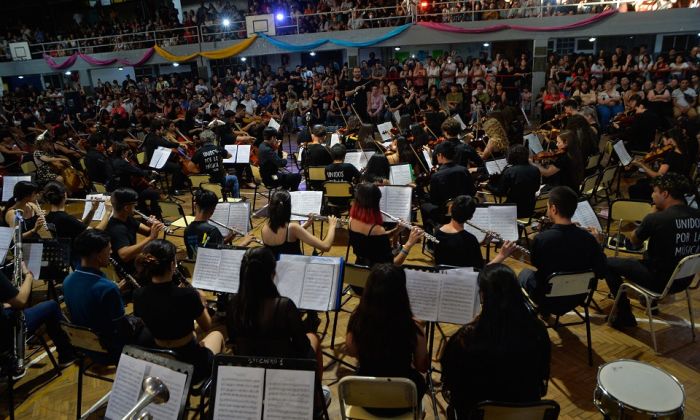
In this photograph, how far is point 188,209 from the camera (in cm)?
848

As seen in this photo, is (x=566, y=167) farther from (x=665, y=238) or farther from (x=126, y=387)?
(x=126, y=387)

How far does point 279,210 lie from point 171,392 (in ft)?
6.79

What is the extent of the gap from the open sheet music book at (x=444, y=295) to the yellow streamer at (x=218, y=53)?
14.0m

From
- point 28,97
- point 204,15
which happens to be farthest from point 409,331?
point 28,97

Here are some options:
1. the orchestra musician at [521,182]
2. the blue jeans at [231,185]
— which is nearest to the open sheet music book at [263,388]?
the orchestra musician at [521,182]

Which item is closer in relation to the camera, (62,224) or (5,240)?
(5,240)

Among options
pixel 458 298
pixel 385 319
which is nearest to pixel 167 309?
pixel 385 319

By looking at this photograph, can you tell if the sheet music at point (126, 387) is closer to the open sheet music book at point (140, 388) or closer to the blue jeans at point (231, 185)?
the open sheet music book at point (140, 388)

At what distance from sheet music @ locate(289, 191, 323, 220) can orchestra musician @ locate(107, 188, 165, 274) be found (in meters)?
1.43

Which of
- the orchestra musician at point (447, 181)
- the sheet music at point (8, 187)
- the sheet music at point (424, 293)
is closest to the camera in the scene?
the sheet music at point (424, 293)

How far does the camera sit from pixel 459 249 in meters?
3.83

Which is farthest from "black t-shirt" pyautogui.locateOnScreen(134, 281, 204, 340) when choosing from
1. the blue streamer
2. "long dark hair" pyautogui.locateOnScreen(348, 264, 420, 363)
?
the blue streamer

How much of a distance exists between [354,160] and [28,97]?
19945mm

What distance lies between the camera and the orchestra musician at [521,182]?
5.40 meters
